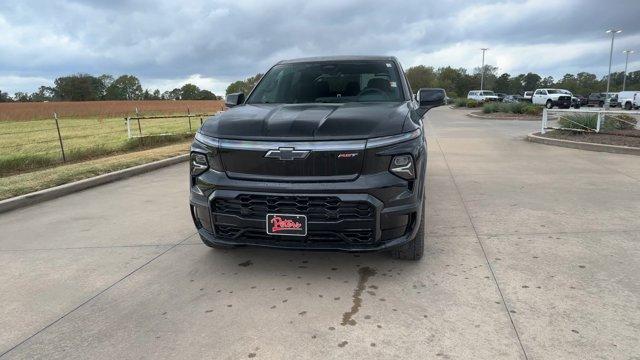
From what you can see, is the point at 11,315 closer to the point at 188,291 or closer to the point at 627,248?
the point at 188,291

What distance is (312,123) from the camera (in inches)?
135

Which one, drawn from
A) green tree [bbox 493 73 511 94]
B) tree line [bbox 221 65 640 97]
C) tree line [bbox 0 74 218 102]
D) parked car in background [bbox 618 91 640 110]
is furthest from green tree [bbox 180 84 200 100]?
parked car in background [bbox 618 91 640 110]

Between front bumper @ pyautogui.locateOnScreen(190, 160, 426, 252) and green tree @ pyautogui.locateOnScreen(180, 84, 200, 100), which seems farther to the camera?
green tree @ pyautogui.locateOnScreen(180, 84, 200, 100)

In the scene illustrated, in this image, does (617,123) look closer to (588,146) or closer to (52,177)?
(588,146)

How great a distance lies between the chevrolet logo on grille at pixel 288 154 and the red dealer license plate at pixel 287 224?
0.40 metres

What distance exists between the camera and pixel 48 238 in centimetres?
503

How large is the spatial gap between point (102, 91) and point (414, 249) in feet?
358

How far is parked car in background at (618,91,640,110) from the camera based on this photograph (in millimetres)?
37875

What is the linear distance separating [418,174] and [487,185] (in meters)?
3.92

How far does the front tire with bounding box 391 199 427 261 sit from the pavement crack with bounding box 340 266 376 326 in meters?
0.26

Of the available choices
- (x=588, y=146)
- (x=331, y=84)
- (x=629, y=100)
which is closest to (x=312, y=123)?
(x=331, y=84)

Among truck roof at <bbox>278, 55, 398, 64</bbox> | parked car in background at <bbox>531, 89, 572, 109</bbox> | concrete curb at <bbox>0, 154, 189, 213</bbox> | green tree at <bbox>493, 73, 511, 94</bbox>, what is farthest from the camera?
green tree at <bbox>493, 73, 511, 94</bbox>

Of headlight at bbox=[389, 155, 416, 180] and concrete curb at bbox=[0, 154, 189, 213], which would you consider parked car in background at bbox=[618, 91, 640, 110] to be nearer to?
concrete curb at bbox=[0, 154, 189, 213]

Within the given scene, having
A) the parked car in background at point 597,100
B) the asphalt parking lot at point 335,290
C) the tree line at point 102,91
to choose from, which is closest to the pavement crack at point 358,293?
the asphalt parking lot at point 335,290
